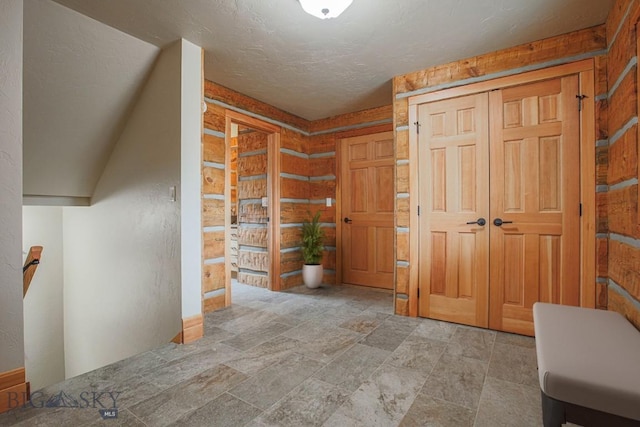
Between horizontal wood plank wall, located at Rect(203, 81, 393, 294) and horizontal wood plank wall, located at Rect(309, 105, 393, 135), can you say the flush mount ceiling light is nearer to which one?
horizontal wood plank wall, located at Rect(203, 81, 393, 294)

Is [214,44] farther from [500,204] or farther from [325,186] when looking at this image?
[500,204]

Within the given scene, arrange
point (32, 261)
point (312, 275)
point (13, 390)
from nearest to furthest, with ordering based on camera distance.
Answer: point (13, 390), point (32, 261), point (312, 275)

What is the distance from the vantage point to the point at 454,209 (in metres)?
2.74

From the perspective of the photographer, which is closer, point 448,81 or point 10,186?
point 10,186

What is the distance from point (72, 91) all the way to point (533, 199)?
3688 millimetres

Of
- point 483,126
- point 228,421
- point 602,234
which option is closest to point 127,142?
point 228,421

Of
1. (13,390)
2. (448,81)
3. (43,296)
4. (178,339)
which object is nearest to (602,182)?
(448,81)

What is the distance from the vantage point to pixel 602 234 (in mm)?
2182

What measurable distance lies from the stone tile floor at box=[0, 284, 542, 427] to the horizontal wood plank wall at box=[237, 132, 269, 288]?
4.78ft

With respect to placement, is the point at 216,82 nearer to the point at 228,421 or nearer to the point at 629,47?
the point at 228,421

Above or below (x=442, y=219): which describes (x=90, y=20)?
above

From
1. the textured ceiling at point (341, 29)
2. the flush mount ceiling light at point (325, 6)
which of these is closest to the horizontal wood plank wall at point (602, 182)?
the textured ceiling at point (341, 29)

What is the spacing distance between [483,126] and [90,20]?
3.05 metres

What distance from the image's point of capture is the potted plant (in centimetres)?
405
